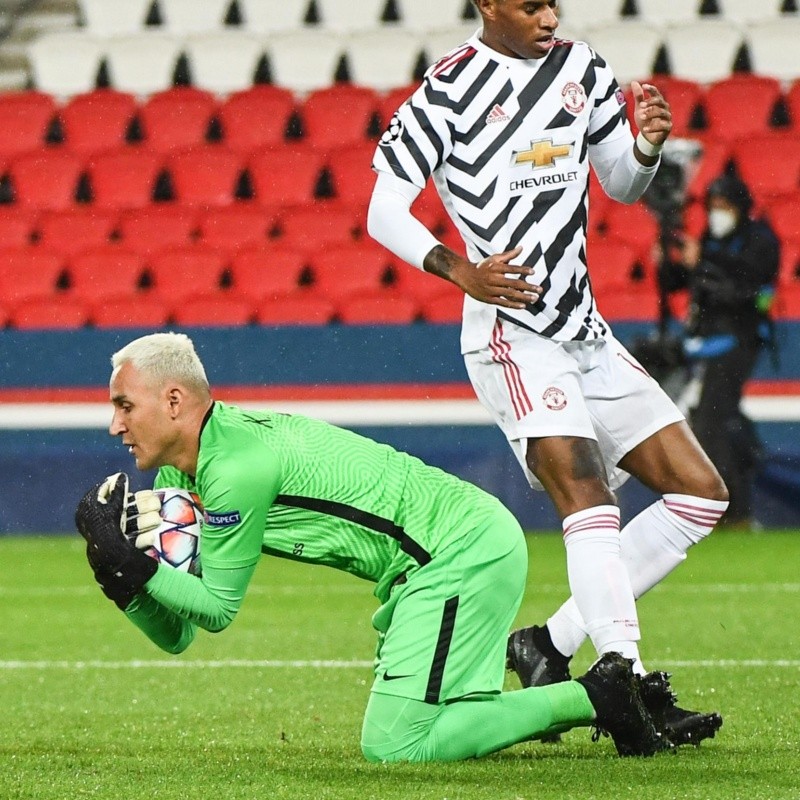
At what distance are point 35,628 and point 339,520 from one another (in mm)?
3780

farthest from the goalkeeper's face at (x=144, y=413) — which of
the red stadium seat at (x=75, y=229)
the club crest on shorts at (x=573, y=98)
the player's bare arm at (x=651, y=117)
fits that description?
the red stadium seat at (x=75, y=229)

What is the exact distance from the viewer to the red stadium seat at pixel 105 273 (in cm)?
1248

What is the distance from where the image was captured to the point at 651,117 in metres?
4.95

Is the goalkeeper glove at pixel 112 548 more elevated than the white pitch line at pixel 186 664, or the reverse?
the goalkeeper glove at pixel 112 548

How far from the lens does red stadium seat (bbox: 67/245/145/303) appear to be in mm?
12477

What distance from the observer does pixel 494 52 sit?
16.3 ft

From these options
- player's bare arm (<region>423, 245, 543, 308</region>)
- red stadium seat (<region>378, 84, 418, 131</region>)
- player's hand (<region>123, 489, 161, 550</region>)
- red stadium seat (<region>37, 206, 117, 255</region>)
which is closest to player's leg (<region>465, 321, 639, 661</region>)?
player's bare arm (<region>423, 245, 543, 308</region>)

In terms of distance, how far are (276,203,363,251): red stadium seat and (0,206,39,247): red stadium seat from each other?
1.90 m

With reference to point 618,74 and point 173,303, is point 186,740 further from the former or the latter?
point 618,74

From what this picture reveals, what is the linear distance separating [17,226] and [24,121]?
4.18 ft

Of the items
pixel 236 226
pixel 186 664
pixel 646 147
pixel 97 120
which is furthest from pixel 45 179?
pixel 646 147

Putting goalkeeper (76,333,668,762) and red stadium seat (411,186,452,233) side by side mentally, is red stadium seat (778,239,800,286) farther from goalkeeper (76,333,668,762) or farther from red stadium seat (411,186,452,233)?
goalkeeper (76,333,668,762)

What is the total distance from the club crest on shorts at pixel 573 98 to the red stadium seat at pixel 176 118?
9192 mm

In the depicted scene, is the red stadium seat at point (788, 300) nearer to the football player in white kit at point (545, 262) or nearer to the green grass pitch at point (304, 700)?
the green grass pitch at point (304, 700)
